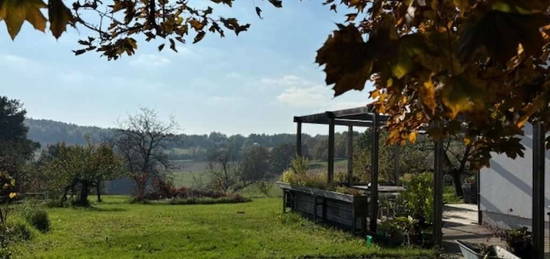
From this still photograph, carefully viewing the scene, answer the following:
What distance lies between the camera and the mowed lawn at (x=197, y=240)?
6.41m

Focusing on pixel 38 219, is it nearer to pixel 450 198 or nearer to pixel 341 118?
pixel 341 118

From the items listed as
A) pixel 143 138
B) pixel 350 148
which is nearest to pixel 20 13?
pixel 350 148

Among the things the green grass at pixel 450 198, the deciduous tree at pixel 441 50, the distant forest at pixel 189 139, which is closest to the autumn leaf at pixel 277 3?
the deciduous tree at pixel 441 50

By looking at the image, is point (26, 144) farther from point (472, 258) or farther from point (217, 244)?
point (472, 258)

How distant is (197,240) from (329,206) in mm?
A: 2656

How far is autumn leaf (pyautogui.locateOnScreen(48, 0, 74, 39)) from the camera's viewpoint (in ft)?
2.89

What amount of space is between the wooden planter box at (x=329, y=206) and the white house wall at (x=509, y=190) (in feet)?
8.14

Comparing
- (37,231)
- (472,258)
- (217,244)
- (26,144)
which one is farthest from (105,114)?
(472,258)

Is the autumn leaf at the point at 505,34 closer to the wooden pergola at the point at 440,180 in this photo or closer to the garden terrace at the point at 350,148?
the wooden pergola at the point at 440,180

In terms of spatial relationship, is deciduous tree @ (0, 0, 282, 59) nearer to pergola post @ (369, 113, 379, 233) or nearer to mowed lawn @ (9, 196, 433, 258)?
mowed lawn @ (9, 196, 433, 258)

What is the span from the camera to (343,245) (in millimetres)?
6910

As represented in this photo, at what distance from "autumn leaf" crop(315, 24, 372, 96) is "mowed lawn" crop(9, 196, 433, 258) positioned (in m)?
5.67

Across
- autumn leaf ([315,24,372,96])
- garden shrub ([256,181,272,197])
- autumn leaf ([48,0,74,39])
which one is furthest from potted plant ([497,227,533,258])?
garden shrub ([256,181,272,197])

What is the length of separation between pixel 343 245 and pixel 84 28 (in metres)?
5.56
